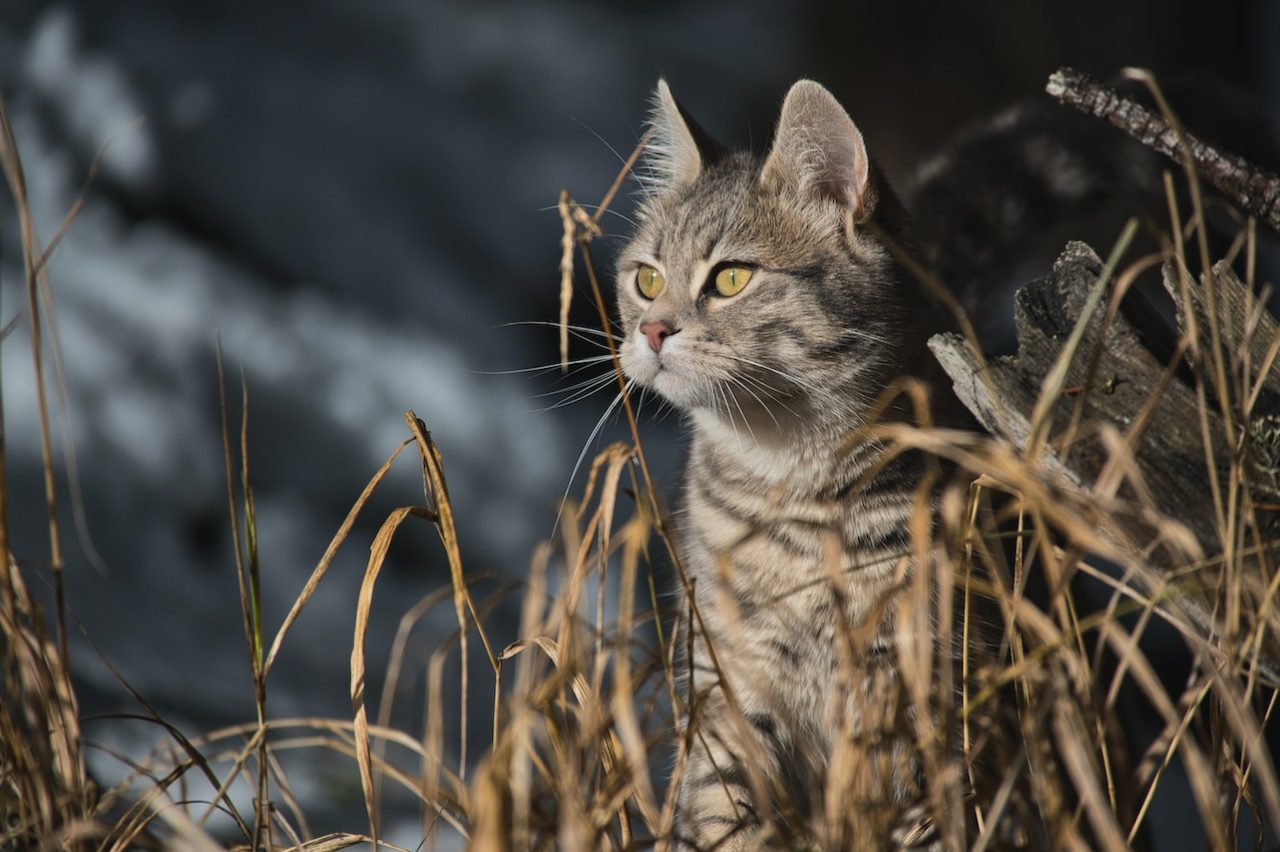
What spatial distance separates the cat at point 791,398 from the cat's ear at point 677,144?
154 millimetres

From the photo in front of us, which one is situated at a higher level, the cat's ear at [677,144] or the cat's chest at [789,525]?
the cat's ear at [677,144]

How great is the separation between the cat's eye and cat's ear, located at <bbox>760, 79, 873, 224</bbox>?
190 millimetres

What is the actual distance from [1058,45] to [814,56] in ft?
1.73

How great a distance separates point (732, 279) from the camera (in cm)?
142

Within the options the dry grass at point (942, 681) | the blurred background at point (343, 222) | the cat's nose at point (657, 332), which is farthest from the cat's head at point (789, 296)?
the blurred background at point (343, 222)

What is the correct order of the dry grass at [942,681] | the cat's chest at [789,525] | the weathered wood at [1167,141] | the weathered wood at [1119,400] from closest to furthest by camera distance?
the dry grass at [942,681]
the weathered wood at [1119,400]
the weathered wood at [1167,141]
the cat's chest at [789,525]

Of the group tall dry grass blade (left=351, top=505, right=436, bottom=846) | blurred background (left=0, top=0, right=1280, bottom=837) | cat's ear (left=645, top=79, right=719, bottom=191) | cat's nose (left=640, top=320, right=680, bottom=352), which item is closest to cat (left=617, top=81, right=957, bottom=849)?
cat's nose (left=640, top=320, right=680, bottom=352)

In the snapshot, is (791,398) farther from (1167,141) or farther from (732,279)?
(1167,141)

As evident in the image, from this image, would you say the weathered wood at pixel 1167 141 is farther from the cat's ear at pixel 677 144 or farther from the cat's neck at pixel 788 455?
the cat's ear at pixel 677 144

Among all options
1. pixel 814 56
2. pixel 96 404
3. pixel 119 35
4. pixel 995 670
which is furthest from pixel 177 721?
pixel 814 56

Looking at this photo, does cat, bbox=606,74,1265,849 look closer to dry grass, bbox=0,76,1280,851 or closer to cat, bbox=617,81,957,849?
cat, bbox=617,81,957,849

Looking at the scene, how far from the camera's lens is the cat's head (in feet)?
4.31

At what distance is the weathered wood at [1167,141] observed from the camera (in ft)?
3.68

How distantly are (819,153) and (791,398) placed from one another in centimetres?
31
